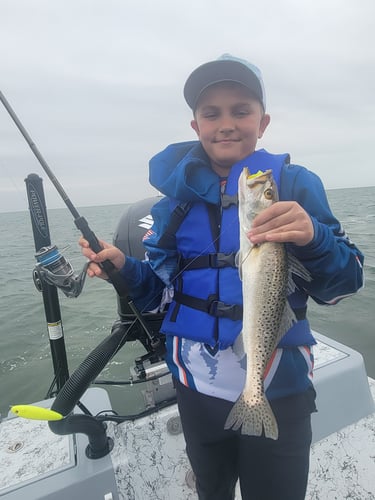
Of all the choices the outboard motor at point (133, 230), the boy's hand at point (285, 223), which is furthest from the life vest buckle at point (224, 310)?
the outboard motor at point (133, 230)

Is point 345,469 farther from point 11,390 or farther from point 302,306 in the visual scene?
point 11,390

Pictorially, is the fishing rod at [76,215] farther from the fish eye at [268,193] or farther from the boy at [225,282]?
the fish eye at [268,193]

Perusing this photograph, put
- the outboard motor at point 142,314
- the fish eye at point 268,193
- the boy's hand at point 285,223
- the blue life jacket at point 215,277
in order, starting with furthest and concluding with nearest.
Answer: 1. the outboard motor at point 142,314
2. the blue life jacket at point 215,277
3. the fish eye at point 268,193
4. the boy's hand at point 285,223

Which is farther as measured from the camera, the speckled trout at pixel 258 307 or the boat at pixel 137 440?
the boat at pixel 137 440

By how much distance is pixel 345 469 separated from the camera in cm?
298

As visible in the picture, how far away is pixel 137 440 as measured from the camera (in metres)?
2.82

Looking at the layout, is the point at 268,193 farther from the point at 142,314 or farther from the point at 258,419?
the point at 142,314

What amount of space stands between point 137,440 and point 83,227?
5.90 feet

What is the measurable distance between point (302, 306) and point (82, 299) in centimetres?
1038

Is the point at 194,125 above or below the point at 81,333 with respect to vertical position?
above

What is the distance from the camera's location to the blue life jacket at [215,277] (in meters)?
1.98

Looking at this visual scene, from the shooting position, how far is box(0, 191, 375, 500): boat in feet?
8.02

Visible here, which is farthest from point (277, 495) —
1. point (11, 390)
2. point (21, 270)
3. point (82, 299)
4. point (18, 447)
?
point (21, 270)

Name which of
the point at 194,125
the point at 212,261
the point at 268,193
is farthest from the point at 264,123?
the point at 212,261
